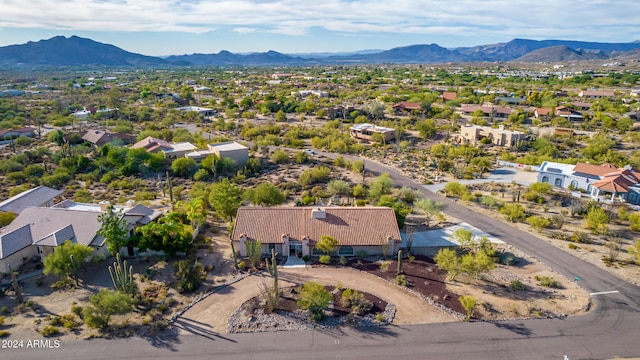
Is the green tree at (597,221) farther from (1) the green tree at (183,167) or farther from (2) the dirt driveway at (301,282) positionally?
(1) the green tree at (183,167)

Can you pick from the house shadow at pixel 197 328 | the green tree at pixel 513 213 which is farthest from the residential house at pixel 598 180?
the house shadow at pixel 197 328

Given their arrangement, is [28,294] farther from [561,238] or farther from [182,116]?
[182,116]

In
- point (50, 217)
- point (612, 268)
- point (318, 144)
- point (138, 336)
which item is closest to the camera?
point (138, 336)

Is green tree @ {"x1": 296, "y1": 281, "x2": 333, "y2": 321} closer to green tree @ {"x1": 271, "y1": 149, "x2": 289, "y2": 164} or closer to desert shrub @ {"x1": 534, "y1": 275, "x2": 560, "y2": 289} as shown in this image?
desert shrub @ {"x1": 534, "y1": 275, "x2": 560, "y2": 289}

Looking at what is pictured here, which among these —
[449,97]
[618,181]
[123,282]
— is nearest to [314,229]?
[123,282]

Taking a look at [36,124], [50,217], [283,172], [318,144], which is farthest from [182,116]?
[50,217]

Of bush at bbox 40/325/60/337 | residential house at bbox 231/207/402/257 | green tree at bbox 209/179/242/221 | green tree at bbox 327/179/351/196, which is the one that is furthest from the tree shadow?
bush at bbox 40/325/60/337
